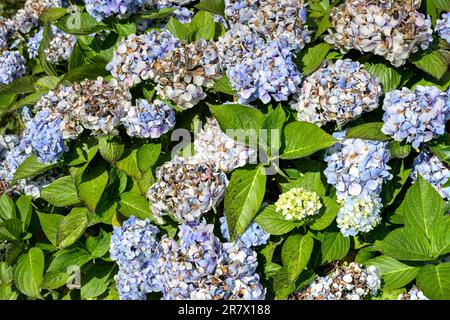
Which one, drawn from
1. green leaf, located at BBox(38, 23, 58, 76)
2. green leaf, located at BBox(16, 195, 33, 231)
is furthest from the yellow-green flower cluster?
green leaf, located at BBox(38, 23, 58, 76)

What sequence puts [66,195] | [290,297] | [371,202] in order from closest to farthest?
[371,202], [290,297], [66,195]

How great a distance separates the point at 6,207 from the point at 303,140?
1486 mm

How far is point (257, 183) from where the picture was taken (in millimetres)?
2504

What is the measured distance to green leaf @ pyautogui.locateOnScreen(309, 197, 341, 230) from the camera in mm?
2482

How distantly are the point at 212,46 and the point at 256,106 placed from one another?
0.33 metres

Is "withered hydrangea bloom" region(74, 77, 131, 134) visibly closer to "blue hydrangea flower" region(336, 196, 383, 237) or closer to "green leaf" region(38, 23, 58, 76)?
"green leaf" region(38, 23, 58, 76)

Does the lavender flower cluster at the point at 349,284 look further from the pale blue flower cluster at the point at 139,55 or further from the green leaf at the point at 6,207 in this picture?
the green leaf at the point at 6,207

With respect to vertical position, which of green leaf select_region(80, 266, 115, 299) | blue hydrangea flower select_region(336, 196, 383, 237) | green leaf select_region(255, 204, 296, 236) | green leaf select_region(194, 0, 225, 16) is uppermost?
green leaf select_region(194, 0, 225, 16)

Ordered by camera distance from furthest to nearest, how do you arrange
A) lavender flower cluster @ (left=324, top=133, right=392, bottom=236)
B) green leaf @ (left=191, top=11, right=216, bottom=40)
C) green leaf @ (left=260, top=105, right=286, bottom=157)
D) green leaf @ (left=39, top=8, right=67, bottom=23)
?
green leaf @ (left=39, top=8, right=67, bottom=23) → green leaf @ (left=191, top=11, right=216, bottom=40) → green leaf @ (left=260, top=105, right=286, bottom=157) → lavender flower cluster @ (left=324, top=133, right=392, bottom=236)

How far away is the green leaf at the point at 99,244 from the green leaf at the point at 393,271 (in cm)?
114

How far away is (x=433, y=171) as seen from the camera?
101 inches

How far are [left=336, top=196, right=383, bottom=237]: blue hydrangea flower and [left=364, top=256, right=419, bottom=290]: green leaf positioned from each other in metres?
0.16
